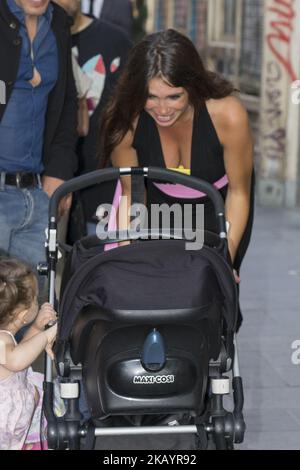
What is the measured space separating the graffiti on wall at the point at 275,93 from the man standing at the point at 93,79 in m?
6.55

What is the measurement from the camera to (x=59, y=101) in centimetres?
530

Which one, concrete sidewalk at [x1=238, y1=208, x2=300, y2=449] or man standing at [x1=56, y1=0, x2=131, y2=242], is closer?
concrete sidewalk at [x1=238, y1=208, x2=300, y2=449]

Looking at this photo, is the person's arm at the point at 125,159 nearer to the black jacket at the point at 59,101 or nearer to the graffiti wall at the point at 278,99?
the black jacket at the point at 59,101

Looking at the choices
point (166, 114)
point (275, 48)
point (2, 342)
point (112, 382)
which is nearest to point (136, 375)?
point (112, 382)

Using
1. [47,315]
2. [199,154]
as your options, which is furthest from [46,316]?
[199,154]

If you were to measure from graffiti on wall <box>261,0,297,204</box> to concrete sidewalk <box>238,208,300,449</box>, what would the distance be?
3.99 ft

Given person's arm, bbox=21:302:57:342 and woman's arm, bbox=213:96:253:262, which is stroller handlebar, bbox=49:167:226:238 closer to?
person's arm, bbox=21:302:57:342

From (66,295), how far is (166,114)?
1.01 m

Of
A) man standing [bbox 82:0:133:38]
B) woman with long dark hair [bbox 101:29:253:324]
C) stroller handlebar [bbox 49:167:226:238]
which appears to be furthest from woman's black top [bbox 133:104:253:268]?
man standing [bbox 82:0:133:38]

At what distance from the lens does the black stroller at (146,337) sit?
3955mm

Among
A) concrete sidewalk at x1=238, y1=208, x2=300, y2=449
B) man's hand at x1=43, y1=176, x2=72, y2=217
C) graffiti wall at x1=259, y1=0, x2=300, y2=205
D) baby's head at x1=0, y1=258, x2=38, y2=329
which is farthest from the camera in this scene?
graffiti wall at x1=259, y1=0, x2=300, y2=205

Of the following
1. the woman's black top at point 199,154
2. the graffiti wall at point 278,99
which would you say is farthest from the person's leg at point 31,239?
the graffiti wall at point 278,99

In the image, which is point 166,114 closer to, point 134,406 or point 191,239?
point 191,239

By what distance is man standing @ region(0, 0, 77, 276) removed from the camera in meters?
5.06
